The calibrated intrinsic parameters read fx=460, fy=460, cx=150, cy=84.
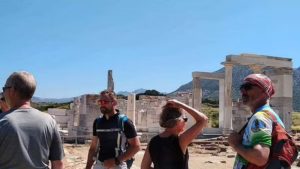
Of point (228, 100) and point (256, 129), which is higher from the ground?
point (256, 129)

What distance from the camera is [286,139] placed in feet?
11.7

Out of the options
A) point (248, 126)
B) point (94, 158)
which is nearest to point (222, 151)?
point (94, 158)

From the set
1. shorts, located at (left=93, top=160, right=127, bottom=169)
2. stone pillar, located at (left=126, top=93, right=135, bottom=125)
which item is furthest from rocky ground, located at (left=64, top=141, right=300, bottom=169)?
shorts, located at (left=93, top=160, right=127, bottom=169)

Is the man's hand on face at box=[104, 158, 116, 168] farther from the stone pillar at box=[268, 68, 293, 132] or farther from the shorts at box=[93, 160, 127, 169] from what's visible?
the stone pillar at box=[268, 68, 293, 132]

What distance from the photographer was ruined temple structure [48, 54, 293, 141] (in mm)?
29859

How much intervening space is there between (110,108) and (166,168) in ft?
5.26

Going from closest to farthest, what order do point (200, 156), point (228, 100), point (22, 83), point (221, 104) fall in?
point (22, 83) → point (200, 156) → point (228, 100) → point (221, 104)

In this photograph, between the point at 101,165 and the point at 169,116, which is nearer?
the point at 169,116

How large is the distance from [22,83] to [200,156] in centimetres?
1793

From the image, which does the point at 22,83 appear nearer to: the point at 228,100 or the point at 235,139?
the point at 235,139

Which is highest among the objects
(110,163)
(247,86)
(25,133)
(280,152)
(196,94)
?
(247,86)

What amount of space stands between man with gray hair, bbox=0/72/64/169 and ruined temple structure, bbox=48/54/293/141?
25479mm

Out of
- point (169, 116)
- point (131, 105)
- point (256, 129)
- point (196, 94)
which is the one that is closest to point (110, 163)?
point (169, 116)

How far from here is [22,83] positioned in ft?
12.1
